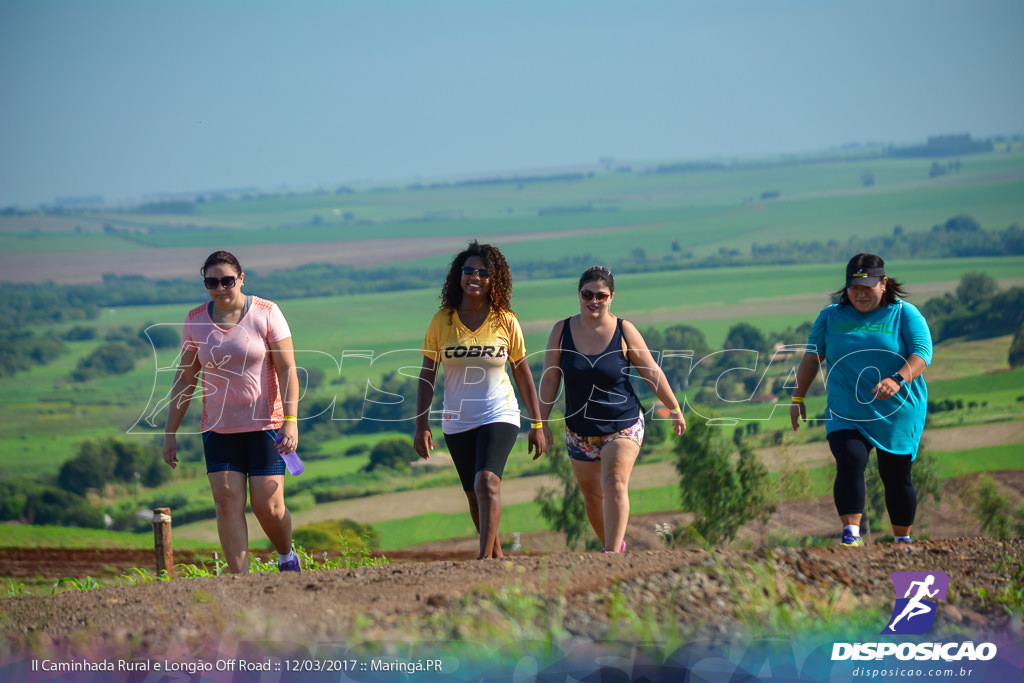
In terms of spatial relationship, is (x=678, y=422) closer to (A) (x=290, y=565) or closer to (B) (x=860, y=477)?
(B) (x=860, y=477)

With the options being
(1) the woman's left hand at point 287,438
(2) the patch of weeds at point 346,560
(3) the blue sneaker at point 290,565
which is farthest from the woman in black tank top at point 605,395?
(2) the patch of weeds at point 346,560

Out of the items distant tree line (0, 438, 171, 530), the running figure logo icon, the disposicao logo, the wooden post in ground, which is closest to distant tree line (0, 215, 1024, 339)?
distant tree line (0, 438, 171, 530)

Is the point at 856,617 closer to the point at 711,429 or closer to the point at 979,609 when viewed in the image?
the point at 979,609

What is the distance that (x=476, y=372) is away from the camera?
6.46m

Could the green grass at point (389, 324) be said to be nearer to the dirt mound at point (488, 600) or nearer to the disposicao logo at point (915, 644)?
the dirt mound at point (488, 600)

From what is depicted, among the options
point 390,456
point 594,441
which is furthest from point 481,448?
point 390,456

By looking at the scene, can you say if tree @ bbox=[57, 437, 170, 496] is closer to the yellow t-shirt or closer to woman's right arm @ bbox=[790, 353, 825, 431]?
the yellow t-shirt

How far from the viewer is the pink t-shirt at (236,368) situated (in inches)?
247

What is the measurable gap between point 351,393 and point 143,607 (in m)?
101

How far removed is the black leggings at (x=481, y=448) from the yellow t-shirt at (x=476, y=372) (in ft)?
0.15

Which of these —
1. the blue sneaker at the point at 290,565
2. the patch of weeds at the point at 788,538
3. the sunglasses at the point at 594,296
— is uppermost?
the sunglasses at the point at 594,296

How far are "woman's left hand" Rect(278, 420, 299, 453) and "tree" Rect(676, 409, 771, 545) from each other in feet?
137

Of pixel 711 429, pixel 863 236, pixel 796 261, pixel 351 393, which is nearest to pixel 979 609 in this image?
pixel 711 429

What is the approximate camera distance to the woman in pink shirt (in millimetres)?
6266
